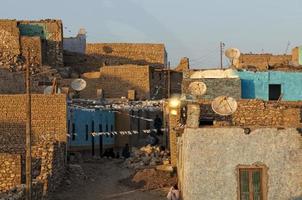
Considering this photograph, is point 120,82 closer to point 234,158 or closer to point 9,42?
point 9,42

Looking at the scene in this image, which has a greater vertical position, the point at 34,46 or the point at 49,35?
the point at 49,35

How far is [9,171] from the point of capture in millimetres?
21531

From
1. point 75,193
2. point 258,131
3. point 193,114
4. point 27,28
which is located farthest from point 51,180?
point 27,28

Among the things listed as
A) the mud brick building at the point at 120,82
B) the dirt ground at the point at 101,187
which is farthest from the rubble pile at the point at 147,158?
the mud brick building at the point at 120,82

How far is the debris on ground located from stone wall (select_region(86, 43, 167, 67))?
64.7 ft

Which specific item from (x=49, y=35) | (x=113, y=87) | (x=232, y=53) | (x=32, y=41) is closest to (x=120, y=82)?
(x=113, y=87)

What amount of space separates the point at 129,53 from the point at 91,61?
3003 millimetres

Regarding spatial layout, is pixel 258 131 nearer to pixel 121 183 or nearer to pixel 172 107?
pixel 172 107

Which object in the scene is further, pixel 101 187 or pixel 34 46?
pixel 34 46

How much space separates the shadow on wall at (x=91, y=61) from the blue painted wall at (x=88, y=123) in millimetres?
10412

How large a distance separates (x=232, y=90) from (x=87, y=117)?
9.87m

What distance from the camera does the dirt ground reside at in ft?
72.5

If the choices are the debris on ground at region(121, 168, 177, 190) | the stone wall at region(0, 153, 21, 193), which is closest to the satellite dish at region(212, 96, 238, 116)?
the debris on ground at region(121, 168, 177, 190)

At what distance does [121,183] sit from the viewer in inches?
965
